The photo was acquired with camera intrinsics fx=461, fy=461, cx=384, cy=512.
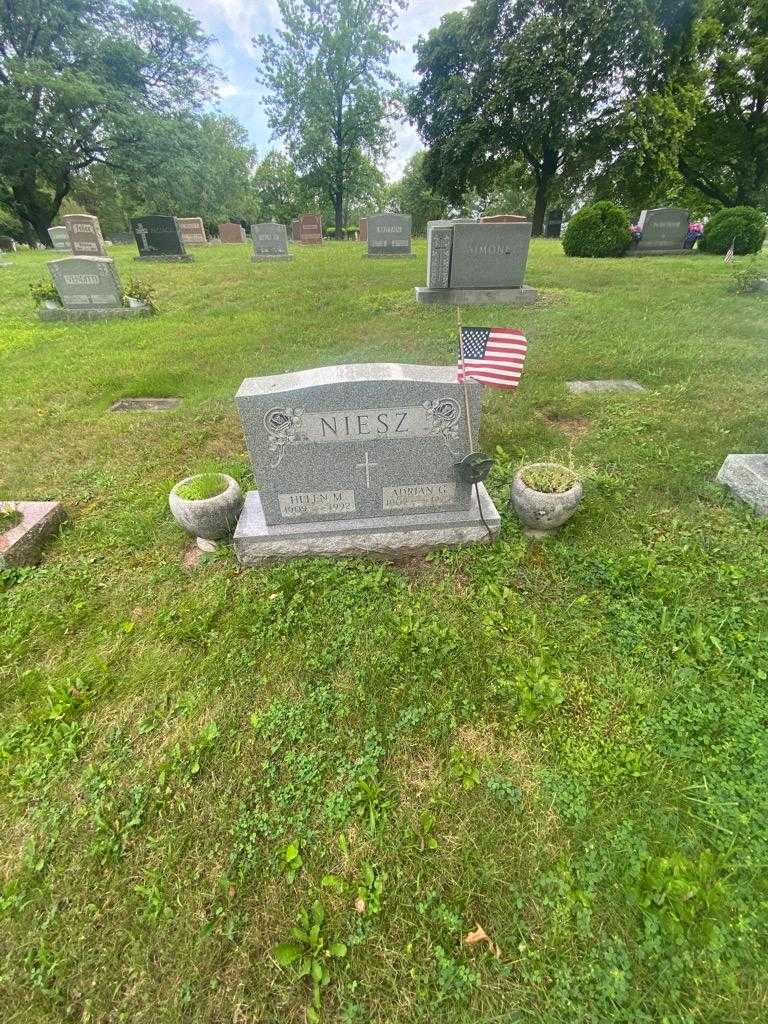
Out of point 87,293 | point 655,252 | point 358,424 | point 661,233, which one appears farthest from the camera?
point 655,252

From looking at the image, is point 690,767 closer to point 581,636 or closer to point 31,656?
point 581,636

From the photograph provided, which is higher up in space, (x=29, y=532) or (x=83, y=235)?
(x=83, y=235)

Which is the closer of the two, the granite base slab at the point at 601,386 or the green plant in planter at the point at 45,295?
the granite base slab at the point at 601,386

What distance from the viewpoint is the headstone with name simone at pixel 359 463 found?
2834mm

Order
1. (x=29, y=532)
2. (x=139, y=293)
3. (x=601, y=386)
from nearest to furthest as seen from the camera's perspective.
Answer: (x=29, y=532), (x=601, y=386), (x=139, y=293)

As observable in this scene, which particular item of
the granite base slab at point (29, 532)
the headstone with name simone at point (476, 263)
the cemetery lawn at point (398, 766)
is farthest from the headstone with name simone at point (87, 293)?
the granite base slab at point (29, 532)

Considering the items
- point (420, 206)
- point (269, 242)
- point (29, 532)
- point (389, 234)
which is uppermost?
point (420, 206)

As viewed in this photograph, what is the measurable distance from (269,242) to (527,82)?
43.8ft

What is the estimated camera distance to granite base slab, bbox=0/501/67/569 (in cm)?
318

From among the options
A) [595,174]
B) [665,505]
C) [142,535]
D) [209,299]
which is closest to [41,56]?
[209,299]

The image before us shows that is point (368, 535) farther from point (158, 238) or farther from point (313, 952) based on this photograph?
point (158, 238)

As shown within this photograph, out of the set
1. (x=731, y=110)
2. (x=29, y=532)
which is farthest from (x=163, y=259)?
(x=731, y=110)

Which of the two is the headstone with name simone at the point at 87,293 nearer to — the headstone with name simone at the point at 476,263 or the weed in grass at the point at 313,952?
the headstone with name simone at the point at 476,263

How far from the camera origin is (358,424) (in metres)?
2.92
